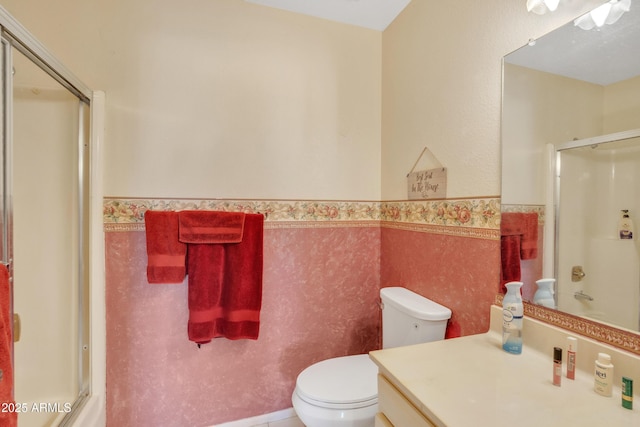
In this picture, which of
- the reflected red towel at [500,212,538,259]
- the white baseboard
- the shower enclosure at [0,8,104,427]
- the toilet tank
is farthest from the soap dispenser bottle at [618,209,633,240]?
the shower enclosure at [0,8,104,427]

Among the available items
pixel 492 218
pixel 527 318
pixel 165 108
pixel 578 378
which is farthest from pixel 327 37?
pixel 578 378

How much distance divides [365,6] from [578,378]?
1797 millimetres

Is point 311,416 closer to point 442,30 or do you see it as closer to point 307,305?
point 307,305

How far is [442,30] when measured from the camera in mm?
1296

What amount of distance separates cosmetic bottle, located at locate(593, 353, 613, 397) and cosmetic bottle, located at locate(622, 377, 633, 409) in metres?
0.03

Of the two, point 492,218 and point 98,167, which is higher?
point 98,167

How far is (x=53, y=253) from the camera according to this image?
134 cm

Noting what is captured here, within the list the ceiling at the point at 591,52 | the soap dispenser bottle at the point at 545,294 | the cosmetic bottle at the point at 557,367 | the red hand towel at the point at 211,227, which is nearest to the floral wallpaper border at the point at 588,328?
the soap dispenser bottle at the point at 545,294

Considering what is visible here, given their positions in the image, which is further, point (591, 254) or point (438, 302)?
point (438, 302)

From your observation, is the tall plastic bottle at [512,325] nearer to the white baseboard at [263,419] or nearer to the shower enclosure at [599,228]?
the shower enclosure at [599,228]

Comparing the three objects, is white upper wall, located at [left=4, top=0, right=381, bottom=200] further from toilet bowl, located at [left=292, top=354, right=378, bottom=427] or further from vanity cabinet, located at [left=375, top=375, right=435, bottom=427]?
vanity cabinet, located at [left=375, top=375, right=435, bottom=427]

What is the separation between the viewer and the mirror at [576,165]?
0.75 meters

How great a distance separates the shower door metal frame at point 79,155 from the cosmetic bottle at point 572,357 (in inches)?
63.9

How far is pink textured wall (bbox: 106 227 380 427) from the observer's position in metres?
1.39
